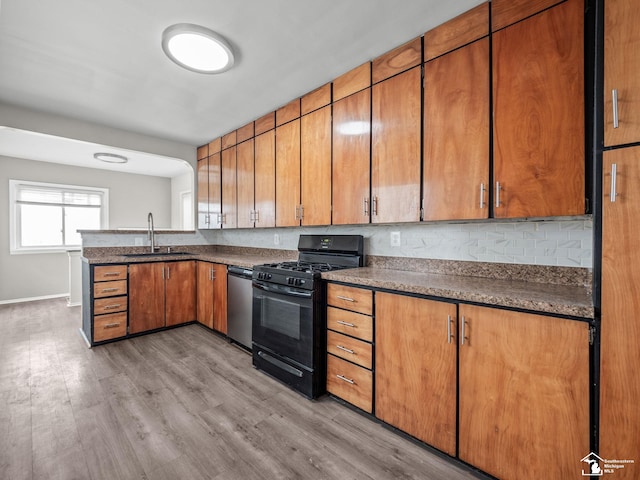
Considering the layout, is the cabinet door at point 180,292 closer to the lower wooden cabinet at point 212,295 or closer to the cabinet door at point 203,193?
the lower wooden cabinet at point 212,295

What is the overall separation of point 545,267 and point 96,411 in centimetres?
305

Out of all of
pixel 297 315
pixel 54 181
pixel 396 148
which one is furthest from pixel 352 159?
pixel 54 181

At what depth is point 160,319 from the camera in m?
3.60

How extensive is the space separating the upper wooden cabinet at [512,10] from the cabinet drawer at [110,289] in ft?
13.0

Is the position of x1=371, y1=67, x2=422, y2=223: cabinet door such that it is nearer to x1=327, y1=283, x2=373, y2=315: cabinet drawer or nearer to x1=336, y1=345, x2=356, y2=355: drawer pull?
x1=327, y1=283, x2=373, y2=315: cabinet drawer

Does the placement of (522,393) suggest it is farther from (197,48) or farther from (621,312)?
Result: (197,48)

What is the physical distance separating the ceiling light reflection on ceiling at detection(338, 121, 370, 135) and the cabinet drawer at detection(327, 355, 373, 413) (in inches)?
67.1

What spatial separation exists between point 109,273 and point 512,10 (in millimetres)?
4046

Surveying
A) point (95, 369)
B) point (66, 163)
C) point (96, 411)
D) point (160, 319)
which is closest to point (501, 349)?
point (96, 411)

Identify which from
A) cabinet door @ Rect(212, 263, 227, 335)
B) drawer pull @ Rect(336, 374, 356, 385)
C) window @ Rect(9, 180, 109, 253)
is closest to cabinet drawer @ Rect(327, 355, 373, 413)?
drawer pull @ Rect(336, 374, 356, 385)

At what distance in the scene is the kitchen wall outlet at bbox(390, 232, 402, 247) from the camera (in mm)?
2416

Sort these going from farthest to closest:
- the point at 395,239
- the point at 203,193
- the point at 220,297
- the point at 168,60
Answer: the point at 203,193
the point at 220,297
the point at 395,239
the point at 168,60

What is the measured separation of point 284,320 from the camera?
2340 millimetres

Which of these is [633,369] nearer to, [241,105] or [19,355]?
[241,105]
